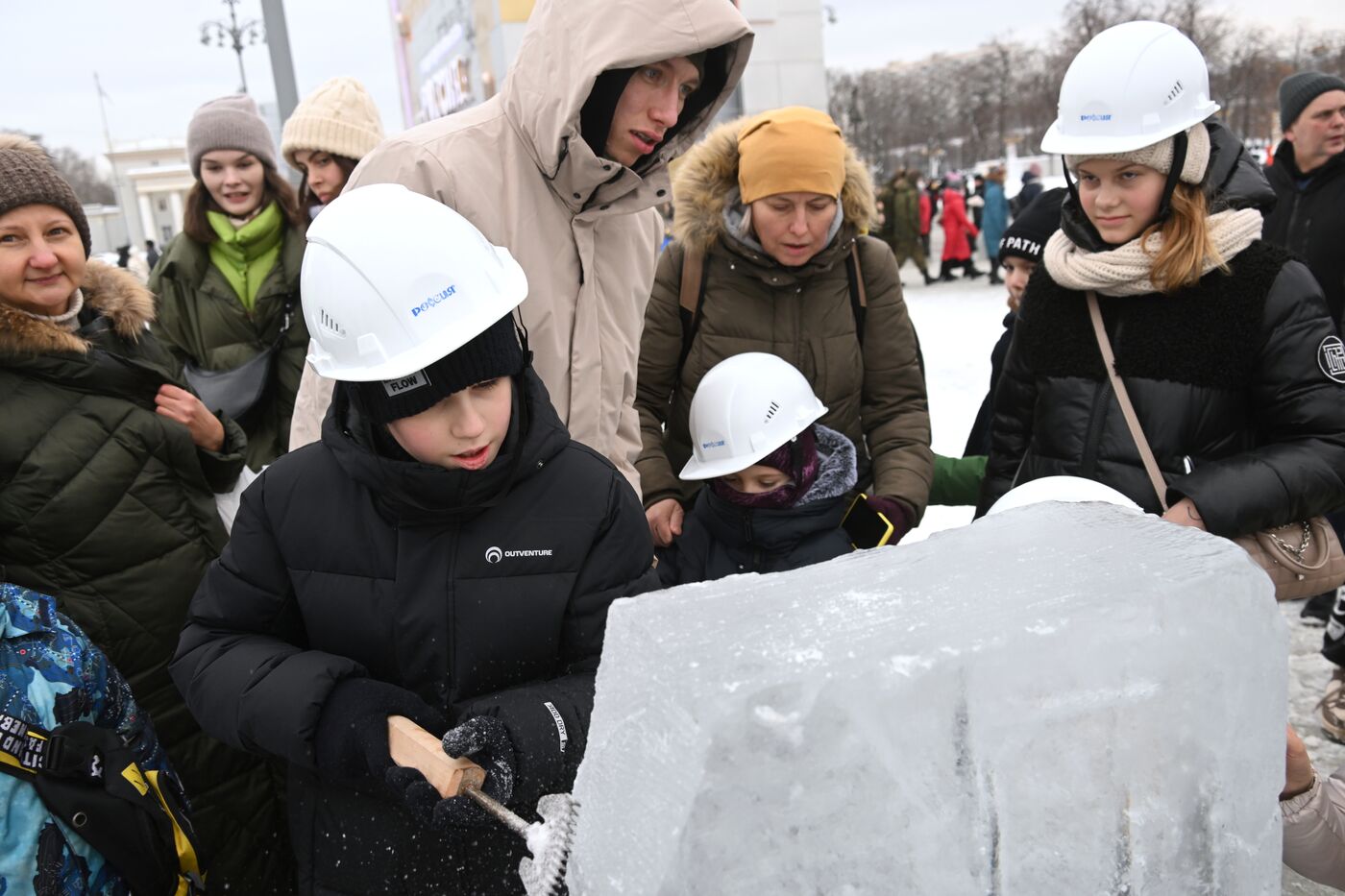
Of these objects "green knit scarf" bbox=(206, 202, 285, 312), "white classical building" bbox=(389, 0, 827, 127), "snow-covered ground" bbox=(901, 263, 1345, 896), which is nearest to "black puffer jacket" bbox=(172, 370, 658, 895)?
"snow-covered ground" bbox=(901, 263, 1345, 896)

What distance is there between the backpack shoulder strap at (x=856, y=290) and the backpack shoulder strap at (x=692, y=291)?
455 mm

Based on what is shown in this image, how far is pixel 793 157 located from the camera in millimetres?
2906

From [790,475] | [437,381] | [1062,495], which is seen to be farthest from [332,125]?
[1062,495]

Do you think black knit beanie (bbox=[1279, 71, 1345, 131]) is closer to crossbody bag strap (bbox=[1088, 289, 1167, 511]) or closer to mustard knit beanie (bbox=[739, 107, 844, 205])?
mustard knit beanie (bbox=[739, 107, 844, 205])

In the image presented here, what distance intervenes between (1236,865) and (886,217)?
16.6 meters

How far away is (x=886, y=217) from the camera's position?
1669 cm

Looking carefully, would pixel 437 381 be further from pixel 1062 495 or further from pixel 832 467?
pixel 832 467

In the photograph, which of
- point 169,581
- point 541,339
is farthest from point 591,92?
point 169,581

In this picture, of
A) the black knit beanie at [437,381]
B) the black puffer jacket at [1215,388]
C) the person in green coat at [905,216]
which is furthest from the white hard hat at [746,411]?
the person in green coat at [905,216]

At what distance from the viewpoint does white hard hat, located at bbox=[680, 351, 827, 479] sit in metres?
2.71

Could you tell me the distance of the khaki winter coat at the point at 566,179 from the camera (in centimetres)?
217

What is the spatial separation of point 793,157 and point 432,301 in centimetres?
163

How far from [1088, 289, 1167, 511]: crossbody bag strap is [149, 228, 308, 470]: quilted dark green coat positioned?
8.56 feet

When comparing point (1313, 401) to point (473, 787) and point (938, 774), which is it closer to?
point (938, 774)
